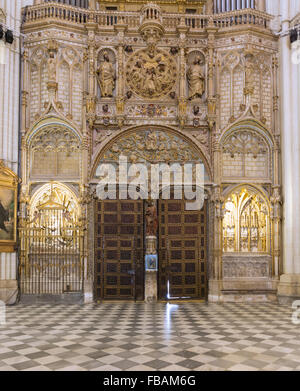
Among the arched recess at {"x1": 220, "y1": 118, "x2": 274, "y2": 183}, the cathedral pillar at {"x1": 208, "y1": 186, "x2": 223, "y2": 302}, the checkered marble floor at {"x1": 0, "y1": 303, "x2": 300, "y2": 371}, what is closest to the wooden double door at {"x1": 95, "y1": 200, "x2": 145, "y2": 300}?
the checkered marble floor at {"x1": 0, "y1": 303, "x2": 300, "y2": 371}

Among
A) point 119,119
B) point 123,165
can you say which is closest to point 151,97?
point 119,119

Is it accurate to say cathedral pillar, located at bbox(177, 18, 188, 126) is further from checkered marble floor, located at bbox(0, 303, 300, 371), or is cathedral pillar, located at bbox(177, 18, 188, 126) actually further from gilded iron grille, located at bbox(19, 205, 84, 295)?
checkered marble floor, located at bbox(0, 303, 300, 371)

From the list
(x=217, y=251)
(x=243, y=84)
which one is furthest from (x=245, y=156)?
(x=217, y=251)

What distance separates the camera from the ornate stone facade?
15.4 metres

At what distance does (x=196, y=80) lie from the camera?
15867mm

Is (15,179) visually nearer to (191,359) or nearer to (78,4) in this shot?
(78,4)

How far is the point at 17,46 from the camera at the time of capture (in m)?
15.3

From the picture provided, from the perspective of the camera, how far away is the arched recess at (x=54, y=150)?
609 inches

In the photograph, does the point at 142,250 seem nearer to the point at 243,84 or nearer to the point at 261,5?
the point at 243,84

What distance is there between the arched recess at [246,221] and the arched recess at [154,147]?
1359 millimetres

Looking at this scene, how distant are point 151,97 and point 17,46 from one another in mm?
5109

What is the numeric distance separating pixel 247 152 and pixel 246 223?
2.65m

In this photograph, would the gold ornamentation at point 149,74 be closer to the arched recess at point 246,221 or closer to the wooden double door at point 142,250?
the wooden double door at point 142,250

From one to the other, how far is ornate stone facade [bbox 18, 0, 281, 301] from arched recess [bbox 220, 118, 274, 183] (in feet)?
0.12
